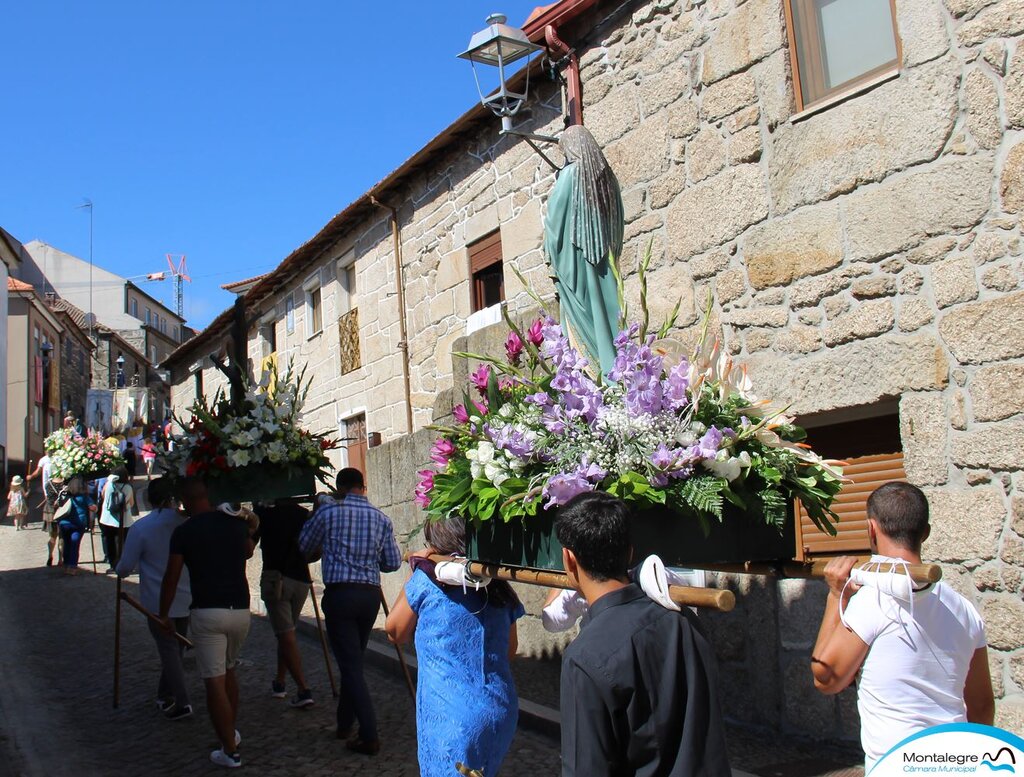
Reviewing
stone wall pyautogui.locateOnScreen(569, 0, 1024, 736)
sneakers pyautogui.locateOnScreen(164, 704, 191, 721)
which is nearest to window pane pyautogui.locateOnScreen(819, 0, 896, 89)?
stone wall pyautogui.locateOnScreen(569, 0, 1024, 736)

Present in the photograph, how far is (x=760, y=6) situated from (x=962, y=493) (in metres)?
3.29

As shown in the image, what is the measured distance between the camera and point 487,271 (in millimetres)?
12211

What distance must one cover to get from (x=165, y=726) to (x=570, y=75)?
5.66 m

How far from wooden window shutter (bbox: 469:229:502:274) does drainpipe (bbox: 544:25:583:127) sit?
322 centimetres

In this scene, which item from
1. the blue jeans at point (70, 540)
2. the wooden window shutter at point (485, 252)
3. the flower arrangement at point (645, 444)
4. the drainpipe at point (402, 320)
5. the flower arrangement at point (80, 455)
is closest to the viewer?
the flower arrangement at point (645, 444)

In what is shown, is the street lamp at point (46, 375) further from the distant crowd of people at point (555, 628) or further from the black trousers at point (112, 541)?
the distant crowd of people at point (555, 628)

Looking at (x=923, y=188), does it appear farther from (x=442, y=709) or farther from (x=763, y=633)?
(x=442, y=709)

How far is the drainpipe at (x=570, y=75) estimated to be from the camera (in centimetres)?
834

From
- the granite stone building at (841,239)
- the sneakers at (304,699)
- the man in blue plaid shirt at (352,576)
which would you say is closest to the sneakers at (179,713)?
the sneakers at (304,699)

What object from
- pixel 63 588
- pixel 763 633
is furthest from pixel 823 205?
pixel 63 588

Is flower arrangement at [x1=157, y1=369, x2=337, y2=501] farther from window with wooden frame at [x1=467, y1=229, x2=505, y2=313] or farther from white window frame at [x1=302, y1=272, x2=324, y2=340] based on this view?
white window frame at [x1=302, y1=272, x2=324, y2=340]

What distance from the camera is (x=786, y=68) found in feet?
21.5

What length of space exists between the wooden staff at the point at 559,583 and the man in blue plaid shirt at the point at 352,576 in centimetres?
241

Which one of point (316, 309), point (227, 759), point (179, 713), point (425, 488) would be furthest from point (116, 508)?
point (425, 488)
